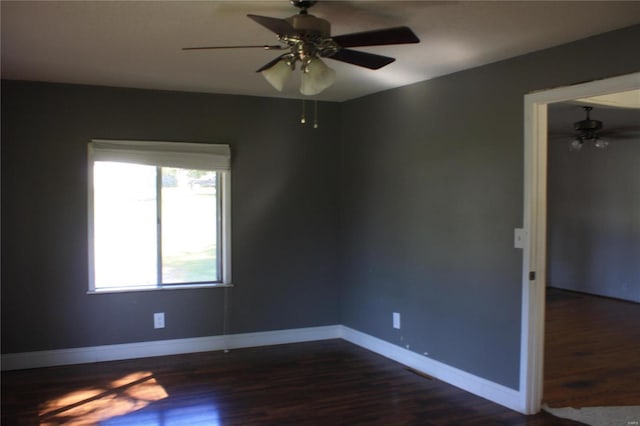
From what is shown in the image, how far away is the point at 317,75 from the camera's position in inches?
103

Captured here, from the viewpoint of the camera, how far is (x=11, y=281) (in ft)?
14.2

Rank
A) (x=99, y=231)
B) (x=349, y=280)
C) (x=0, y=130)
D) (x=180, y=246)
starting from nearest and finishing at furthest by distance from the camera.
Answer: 1. (x=0, y=130)
2. (x=99, y=231)
3. (x=180, y=246)
4. (x=349, y=280)

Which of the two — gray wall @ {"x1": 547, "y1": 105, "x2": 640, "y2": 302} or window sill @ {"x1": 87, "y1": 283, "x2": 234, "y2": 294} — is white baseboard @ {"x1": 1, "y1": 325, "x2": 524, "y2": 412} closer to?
window sill @ {"x1": 87, "y1": 283, "x2": 234, "y2": 294}

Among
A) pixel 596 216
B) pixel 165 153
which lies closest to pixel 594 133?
pixel 596 216

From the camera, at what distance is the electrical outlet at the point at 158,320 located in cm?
475

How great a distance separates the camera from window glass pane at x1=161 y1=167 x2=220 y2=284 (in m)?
4.85

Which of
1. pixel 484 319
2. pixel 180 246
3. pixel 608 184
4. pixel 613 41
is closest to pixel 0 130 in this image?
pixel 180 246

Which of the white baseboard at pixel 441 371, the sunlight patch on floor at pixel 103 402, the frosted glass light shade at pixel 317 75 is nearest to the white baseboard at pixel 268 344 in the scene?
the white baseboard at pixel 441 371

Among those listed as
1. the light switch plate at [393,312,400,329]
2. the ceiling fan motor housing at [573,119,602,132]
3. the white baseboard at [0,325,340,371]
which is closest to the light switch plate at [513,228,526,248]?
the light switch plate at [393,312,400,329]

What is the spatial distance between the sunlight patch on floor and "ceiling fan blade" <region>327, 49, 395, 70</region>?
2594mm

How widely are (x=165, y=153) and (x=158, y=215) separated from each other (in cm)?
56

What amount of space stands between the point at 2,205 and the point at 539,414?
4.25 meters

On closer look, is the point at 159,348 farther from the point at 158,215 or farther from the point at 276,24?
the point at 276,24

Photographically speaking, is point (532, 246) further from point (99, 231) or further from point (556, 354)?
point (99, 231)
